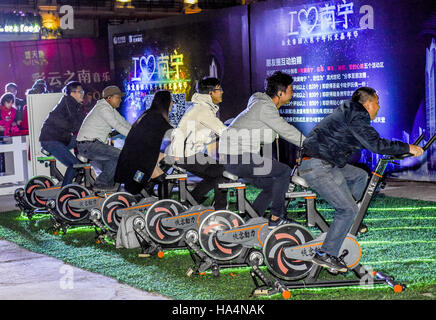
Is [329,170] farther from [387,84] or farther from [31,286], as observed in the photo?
[387,84]

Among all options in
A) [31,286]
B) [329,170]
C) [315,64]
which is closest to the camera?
[329,170]

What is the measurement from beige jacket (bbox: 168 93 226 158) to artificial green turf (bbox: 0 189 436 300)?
3.57ft

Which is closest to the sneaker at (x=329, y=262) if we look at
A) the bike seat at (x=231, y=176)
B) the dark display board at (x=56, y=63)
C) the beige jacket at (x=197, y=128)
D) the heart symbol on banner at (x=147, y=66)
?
the bike seat at (x=231, y=176)

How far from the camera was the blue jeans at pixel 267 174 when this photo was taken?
660 centimetres

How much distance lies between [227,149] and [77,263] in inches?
74.0

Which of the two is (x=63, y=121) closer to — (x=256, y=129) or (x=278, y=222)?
(x=256, y=129)

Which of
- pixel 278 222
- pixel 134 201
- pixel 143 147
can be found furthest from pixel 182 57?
pixel 278 222

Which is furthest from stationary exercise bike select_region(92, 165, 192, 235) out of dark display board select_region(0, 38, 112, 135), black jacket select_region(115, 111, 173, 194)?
dark display board select_region(0, 38, 112, 135)

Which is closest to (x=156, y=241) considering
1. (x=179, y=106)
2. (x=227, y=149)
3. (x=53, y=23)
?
(x=227, y=149)

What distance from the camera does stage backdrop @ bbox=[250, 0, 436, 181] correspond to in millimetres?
10930

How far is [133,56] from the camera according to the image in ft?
54.3

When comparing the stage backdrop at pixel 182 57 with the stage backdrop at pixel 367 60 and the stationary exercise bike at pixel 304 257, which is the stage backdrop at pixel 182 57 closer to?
the stage backdrop at pixel 367 60

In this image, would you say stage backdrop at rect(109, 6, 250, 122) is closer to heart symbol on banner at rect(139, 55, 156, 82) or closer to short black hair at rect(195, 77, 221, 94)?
heart symbol on banner at rect(139, 55, 156, 82)

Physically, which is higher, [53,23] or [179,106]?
[53,23]
